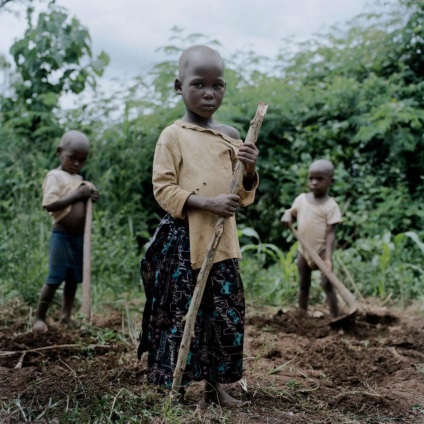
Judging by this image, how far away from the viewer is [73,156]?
434cm

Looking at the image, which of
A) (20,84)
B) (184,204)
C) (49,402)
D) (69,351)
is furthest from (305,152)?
(49,402)

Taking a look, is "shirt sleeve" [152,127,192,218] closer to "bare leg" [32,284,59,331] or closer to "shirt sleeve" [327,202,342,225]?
"bare leg" [32,284,59,331]

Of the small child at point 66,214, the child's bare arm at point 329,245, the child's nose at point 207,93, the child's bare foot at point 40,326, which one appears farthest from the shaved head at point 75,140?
the child's bare arm at point 329,245

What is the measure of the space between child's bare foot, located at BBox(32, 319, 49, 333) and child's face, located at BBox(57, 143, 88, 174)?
3.75ft

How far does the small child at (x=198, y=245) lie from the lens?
2510mm

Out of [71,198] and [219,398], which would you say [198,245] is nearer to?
[219,398]

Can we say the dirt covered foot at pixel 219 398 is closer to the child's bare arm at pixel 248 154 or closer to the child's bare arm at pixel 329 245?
the child's bare arm at pixel 248 154

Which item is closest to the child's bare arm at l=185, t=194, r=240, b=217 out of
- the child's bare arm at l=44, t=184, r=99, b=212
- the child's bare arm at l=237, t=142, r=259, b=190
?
the child's bare arm at l=237, t=142, r=259, b=190

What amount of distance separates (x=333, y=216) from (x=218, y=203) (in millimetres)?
2646

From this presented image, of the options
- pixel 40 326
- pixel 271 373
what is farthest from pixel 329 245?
pixel 40 326

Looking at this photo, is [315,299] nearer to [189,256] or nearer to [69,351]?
[69,351]

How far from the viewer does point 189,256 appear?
2.55 metres

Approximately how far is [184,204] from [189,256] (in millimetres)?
242

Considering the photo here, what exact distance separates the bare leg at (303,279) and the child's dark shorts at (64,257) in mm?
1876
